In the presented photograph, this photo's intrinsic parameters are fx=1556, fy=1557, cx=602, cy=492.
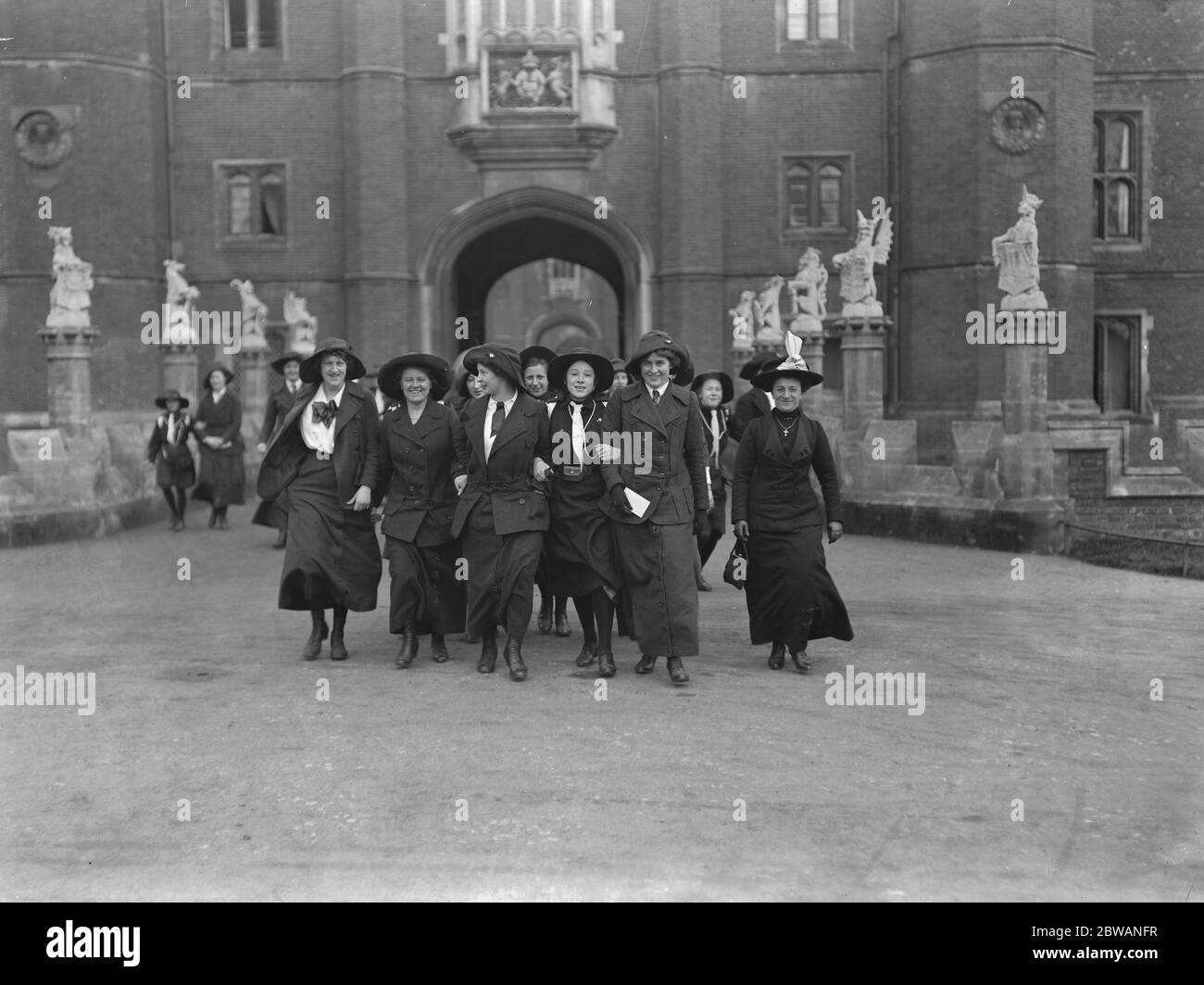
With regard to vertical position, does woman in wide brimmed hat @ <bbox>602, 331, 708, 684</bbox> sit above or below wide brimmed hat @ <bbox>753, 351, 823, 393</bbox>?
below

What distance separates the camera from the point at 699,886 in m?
5.08

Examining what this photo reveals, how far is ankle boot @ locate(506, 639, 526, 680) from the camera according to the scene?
28.6ft

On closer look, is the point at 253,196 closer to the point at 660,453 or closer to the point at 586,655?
the point at 586,655

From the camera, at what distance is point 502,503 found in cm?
891

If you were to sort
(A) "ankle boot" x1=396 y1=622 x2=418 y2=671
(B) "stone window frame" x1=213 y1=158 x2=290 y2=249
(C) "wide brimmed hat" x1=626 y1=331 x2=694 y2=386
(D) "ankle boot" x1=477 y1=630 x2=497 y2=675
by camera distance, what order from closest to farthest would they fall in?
(C) "wide brimmed hat" x1=626 y1=331 x2=694 y2=386, (D) "ankle boot" x1=477 y1=630 x2=497 y2=675, (A) "ankle boot" x1=396 y1=622 x2=418 y2=671, (B) "stone window frame" x1=213 y1=158 x2=290 y2=249

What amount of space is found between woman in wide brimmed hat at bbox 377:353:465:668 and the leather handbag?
1.67 m

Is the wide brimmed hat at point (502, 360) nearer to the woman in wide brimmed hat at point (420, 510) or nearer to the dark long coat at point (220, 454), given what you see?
the woman in wide brimmed hat at point (420, 510)

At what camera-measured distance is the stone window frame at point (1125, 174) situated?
89.8ft

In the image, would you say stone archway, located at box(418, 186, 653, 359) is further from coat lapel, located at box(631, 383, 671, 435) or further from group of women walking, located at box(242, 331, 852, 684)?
coat lapel, located at box(631, 383, 671, 435)

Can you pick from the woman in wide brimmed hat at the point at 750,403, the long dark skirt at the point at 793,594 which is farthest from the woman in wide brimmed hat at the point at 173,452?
the long dark skirt at the point at 793,594

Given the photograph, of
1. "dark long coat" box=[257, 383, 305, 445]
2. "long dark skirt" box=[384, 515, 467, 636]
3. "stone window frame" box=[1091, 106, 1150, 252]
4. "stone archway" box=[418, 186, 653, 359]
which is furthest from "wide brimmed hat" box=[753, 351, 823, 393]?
"stone window frame" box=[1091, 106, 1150, 252]

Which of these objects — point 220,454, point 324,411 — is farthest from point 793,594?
point 220,454

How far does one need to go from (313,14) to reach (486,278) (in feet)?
26.8

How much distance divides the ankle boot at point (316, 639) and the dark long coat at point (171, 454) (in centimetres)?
797
